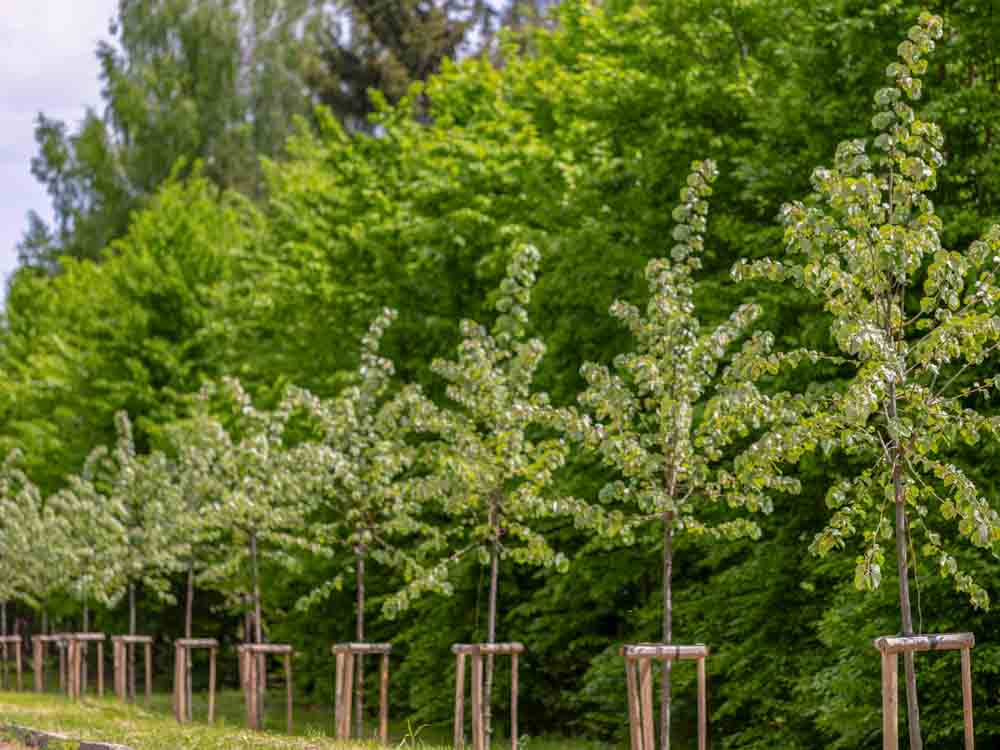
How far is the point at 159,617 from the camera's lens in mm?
38125

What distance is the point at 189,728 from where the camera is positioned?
59.2 feet

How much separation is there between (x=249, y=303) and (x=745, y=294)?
1601 centimetres

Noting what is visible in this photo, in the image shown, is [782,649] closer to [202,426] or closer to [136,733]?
[136,733]

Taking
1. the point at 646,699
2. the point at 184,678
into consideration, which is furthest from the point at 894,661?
the point at 184,678

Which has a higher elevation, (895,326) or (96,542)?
(895,326)

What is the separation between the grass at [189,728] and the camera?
14.6 metres

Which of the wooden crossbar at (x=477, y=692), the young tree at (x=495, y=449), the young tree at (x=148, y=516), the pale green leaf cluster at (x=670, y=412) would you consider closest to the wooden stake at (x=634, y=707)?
the pale green leaf cluster at (x=670, y=412)

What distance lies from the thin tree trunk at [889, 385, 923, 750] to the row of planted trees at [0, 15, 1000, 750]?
0.07 feet

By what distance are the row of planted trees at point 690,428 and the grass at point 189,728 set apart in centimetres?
188

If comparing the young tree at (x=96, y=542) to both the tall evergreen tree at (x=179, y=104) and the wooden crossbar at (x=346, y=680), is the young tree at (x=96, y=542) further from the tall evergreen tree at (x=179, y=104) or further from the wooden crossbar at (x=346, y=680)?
the tall evergreen tree at (x=179, y=104)

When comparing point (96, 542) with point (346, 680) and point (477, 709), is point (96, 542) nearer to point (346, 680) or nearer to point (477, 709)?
point (346, 680)

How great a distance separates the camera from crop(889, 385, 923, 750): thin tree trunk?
9.78 meters

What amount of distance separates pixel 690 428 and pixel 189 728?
698cm

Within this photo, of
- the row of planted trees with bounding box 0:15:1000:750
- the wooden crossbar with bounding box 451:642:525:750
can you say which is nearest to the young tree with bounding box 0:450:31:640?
the row of planted trees with bounding box 0:15:1000:750
